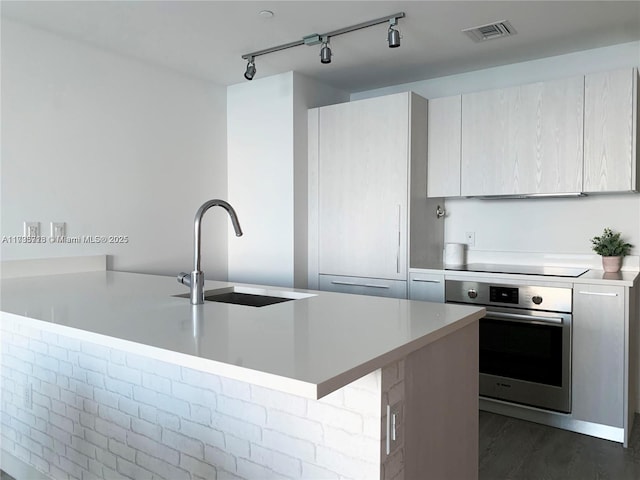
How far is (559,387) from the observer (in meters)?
2.72

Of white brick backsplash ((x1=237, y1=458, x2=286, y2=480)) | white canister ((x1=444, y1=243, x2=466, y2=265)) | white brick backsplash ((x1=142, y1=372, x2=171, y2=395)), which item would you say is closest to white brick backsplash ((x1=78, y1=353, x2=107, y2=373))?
white brick backsplash ((x1=142, y1=372, x2=171, y2=395))

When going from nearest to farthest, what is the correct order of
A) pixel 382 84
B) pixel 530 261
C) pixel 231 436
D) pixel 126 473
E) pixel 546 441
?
pixel 231 436 < pixel 126 473 < pixel 546 441 < pixel 530 261 < pixel 382 84

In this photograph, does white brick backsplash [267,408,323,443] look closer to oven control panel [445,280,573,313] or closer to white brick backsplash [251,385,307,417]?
white brick backsplash [251,385,307,417]

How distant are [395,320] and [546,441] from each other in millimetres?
1738

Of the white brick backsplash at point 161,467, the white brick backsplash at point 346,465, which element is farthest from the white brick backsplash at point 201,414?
the white brick backsplash at point 346,465

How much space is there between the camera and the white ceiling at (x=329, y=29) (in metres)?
2.48

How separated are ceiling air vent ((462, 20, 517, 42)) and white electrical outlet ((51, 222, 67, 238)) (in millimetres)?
2630

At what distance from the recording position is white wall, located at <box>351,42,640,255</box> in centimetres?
304

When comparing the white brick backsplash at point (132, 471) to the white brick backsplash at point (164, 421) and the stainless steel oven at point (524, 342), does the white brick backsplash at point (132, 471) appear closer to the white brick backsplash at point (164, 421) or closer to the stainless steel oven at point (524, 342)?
the white brick backsplash at point (164, 421)

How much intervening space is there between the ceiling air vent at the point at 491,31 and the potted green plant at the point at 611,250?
4.50ft

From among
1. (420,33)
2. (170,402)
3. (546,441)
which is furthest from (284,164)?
(546,441)

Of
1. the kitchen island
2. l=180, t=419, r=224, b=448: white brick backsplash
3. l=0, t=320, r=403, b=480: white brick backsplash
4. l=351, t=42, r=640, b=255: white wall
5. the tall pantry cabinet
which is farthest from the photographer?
the tall pantry cabinet

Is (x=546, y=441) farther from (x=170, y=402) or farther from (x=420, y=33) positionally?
(x=420, y=33)

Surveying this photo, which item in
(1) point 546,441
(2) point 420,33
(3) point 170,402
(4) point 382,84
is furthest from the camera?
(4) point 382,84
